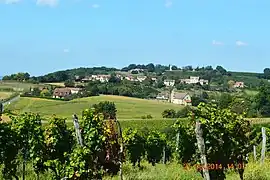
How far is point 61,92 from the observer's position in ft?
282

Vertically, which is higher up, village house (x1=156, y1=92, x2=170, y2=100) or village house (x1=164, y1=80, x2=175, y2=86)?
village house (x1=164, y1=80, x2=175, y2=86)

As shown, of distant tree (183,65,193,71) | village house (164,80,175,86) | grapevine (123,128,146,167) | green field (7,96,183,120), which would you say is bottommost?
green field (7,96,183,120)

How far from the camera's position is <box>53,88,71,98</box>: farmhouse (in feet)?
273

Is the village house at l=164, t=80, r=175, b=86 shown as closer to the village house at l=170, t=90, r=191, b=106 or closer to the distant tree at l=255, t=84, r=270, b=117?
the village house at l=170, t=90, r=191, b=106

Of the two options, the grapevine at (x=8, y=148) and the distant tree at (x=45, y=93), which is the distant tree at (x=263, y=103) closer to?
the distant tree at (x=45, y=93)

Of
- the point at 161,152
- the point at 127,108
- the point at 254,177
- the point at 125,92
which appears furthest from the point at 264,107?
the point at 254,177

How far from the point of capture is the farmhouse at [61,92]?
273 ft

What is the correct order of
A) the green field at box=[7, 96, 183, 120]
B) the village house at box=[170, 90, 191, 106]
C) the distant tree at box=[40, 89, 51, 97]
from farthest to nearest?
the village house at box=[170, 90, 191, 106] < the distant tree at box=[40, 89, 51, 97] < the green field at box=[7, 96, 183, 120]

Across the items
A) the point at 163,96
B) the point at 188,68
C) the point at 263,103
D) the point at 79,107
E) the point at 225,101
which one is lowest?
the point at 163,96

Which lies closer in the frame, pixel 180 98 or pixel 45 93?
pixel 45 93

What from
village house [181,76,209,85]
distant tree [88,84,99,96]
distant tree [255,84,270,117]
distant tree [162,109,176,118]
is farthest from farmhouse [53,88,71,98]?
village house [181,76,209,85]

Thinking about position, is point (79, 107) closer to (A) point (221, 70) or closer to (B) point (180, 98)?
(B) point (180, 98)

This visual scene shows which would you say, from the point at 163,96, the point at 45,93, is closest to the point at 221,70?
the point at 163,96

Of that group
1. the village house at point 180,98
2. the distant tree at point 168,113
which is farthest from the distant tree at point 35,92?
the village house at point 180,98
